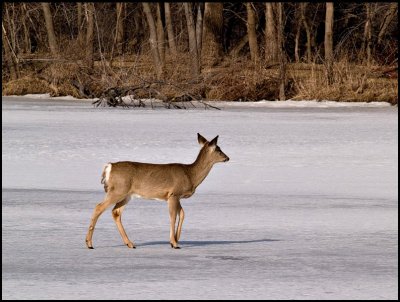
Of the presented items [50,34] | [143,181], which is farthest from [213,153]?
[50,34]

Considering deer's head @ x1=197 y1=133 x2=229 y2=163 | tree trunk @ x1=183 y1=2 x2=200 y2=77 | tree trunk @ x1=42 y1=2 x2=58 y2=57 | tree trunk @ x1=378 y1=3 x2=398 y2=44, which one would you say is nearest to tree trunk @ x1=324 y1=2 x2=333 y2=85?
tree trunk @ x1=378 y1=3 x2=398 y2=44

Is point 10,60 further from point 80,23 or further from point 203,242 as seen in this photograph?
point 203,242

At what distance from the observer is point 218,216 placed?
11906mm

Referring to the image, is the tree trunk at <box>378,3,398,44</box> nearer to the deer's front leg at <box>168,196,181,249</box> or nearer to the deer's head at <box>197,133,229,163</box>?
the deer's head at <box>197,133,229,163</box>

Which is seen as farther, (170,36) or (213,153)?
(170,36)

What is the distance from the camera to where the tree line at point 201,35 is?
35062 mm

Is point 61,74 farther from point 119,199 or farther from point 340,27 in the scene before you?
point 119,199

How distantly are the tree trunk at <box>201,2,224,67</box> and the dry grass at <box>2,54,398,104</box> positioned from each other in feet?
9.59

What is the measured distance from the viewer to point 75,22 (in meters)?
48.0

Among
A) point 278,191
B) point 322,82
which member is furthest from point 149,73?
point 278,191

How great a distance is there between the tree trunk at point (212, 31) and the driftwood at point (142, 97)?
5615 millimetres

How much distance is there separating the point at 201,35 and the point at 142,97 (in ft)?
25.6

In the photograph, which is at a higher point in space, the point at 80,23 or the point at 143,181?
the point at 143,181

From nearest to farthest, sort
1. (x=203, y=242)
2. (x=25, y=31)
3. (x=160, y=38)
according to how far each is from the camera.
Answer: (x=203, y=242), (x=25, y=31), (x=160, y=38)
